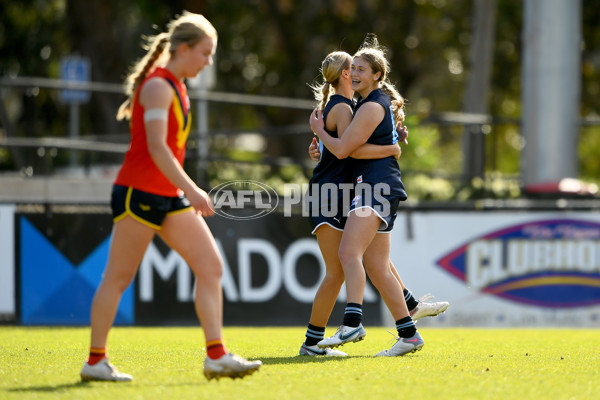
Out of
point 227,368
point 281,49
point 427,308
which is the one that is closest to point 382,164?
point 427,308

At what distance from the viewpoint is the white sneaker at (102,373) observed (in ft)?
17.1

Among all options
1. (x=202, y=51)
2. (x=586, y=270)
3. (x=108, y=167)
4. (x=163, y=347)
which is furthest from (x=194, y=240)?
(x=108, y=167)

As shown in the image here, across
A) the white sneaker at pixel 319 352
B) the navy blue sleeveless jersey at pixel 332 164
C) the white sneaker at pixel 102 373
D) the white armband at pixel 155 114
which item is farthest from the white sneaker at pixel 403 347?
the white armband at pixel 155 114

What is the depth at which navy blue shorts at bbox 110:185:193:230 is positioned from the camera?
514 centimetres

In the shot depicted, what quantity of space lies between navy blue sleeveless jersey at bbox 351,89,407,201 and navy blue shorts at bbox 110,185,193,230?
164 cm

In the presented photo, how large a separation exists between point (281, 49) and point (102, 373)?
22484 mm

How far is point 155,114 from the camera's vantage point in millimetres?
5023

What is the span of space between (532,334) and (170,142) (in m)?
5.20

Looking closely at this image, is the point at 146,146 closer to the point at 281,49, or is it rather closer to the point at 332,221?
the point at 332,221

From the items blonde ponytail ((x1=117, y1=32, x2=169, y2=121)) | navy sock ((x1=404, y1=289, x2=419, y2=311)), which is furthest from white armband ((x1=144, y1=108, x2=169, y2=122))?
navy sock ((x1=404, y1=289, x2=419, y2=311))

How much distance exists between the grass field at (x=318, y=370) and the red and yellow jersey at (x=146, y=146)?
1.06 metres

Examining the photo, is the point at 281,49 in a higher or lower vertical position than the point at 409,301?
higher

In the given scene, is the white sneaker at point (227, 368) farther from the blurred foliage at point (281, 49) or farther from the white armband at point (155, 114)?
the blurred foliage at point (281, 49)

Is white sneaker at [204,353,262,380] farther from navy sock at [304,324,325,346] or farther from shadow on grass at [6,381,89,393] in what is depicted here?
navy sock at [304,324,325,346]
